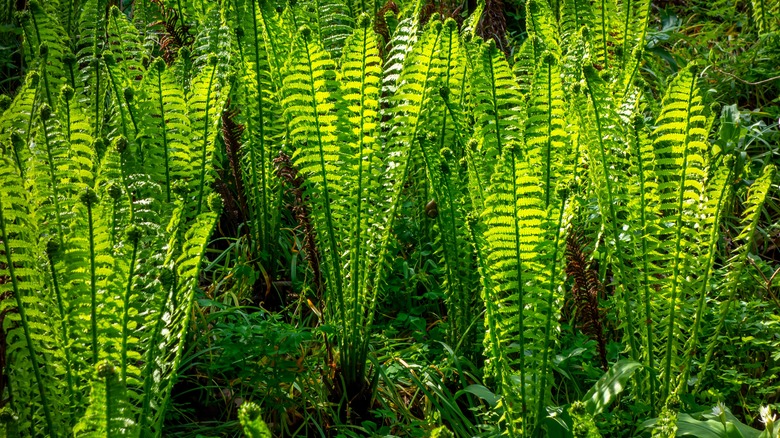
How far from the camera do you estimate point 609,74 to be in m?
2.80

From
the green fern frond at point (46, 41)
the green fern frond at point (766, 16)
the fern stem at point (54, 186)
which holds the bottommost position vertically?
the fern stem at point (54, 186)

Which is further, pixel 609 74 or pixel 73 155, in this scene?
pixel 609 74

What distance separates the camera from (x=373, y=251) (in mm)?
2621

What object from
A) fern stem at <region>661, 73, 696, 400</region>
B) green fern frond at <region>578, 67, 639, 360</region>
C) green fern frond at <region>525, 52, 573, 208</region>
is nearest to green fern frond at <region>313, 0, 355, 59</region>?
green fern frond at <region>525, 52, 573, 208</region>

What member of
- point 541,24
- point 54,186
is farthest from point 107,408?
point 541,24

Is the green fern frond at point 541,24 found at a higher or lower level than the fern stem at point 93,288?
higher

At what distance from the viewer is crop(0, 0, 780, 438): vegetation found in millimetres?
1928

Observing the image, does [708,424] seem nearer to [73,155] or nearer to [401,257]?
[401,257]

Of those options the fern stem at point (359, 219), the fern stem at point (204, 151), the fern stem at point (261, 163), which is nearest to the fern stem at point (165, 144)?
the fern stem at point (204, 151)

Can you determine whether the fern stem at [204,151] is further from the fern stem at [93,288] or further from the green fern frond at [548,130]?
the green fern frond at [548,130]

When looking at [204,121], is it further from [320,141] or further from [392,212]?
[392,212]

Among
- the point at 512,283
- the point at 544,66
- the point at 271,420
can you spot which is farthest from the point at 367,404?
the point at 544,66

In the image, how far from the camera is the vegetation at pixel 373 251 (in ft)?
6.32

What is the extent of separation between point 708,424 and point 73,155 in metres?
1.81
